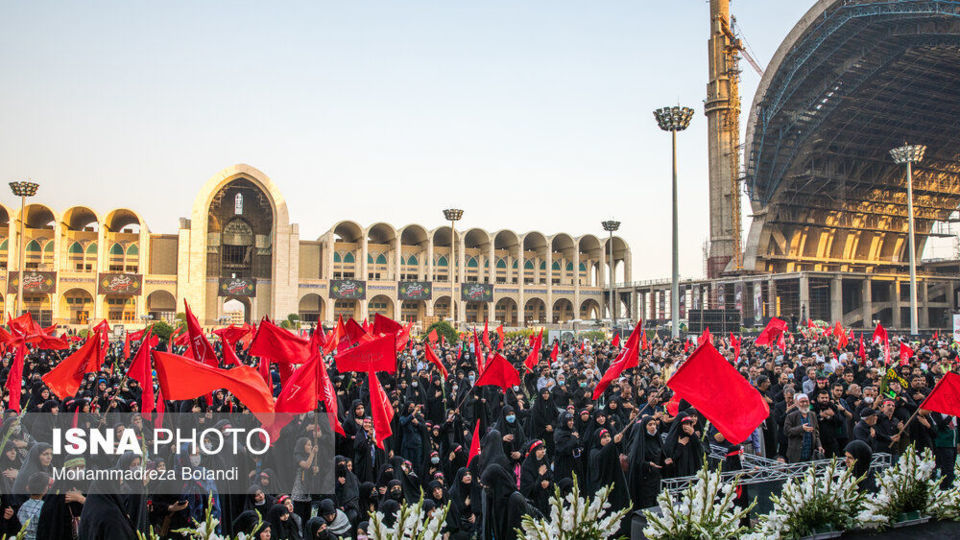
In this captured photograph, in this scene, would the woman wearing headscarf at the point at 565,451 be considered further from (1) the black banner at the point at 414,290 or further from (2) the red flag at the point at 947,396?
(1) the black banner at the point at 414,290

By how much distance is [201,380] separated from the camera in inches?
255

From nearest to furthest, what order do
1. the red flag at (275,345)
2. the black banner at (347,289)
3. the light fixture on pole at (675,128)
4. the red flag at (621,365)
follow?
the red flag at (621,365) < the red flag at (275,345) < the light fixture on pole at (675,128) < the black banner at (347,289)

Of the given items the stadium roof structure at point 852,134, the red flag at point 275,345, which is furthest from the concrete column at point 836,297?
the red flag at point 275,345

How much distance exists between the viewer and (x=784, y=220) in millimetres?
46188

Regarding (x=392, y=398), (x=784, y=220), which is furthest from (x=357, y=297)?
(x=392, y=398)

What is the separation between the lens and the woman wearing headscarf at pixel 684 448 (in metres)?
6.32

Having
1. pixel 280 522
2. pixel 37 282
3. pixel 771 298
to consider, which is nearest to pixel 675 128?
pixel 280 522

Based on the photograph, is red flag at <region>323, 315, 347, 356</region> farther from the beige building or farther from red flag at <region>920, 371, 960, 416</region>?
the beige building

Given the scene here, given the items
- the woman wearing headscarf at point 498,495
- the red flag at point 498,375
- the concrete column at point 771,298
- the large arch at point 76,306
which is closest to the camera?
the woman wearing headscarf at point 498,495

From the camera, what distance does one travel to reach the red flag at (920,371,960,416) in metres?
6.38

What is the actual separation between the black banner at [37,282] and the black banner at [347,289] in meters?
18.3

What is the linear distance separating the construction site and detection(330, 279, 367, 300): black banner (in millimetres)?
20952

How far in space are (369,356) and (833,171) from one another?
147ft

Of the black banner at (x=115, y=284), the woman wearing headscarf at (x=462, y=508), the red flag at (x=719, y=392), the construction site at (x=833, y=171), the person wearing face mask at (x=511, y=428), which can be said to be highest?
the construction site at (x=833, y=171)
